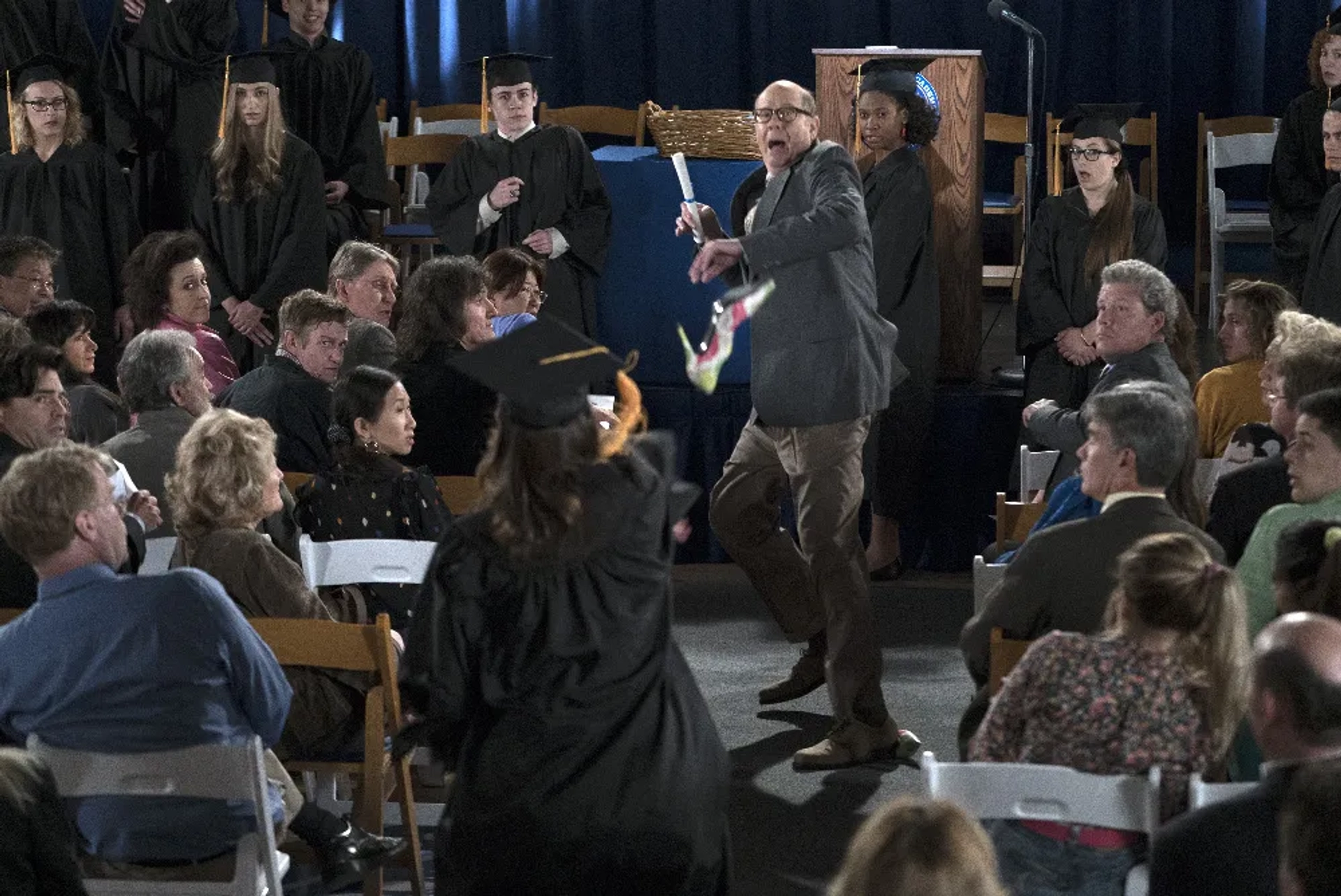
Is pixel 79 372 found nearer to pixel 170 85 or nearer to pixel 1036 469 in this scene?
pixel 1036 469

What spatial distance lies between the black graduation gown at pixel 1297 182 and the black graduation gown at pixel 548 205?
327 centimetres

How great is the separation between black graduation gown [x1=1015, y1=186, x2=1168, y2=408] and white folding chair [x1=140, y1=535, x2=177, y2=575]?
12.7 feet

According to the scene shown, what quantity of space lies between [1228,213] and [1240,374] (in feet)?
13.7

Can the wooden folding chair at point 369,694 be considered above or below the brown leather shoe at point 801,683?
above

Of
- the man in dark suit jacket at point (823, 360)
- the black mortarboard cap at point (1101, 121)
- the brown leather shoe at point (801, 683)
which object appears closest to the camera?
the man in dark suit jacket at point (823, 360)

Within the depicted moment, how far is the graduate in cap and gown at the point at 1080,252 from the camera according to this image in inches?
288

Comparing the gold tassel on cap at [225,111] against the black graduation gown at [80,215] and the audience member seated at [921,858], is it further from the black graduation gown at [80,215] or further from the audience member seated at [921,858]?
the audience member seated at [921,858]

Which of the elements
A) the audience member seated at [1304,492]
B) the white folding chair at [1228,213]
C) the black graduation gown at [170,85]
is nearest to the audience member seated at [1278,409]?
the audience member seated at [1304,492]

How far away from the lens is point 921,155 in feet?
25.7

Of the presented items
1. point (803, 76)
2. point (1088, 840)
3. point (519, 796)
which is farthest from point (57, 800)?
point (803, 76)

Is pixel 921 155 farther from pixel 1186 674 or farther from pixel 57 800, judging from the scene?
pixel 57 800

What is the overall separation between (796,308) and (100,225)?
13.3 ft

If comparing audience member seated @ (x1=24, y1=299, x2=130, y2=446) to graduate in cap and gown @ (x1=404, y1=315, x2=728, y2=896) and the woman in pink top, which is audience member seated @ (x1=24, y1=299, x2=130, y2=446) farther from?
graduate in cap and gown @ (x1=404, y1=315, x2=728, y2=896)

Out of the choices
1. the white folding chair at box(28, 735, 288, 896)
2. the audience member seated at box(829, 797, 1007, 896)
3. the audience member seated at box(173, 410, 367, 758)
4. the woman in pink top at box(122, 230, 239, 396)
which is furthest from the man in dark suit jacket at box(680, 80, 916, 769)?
the audience member seated at box(829, 797, 1007, 896)
